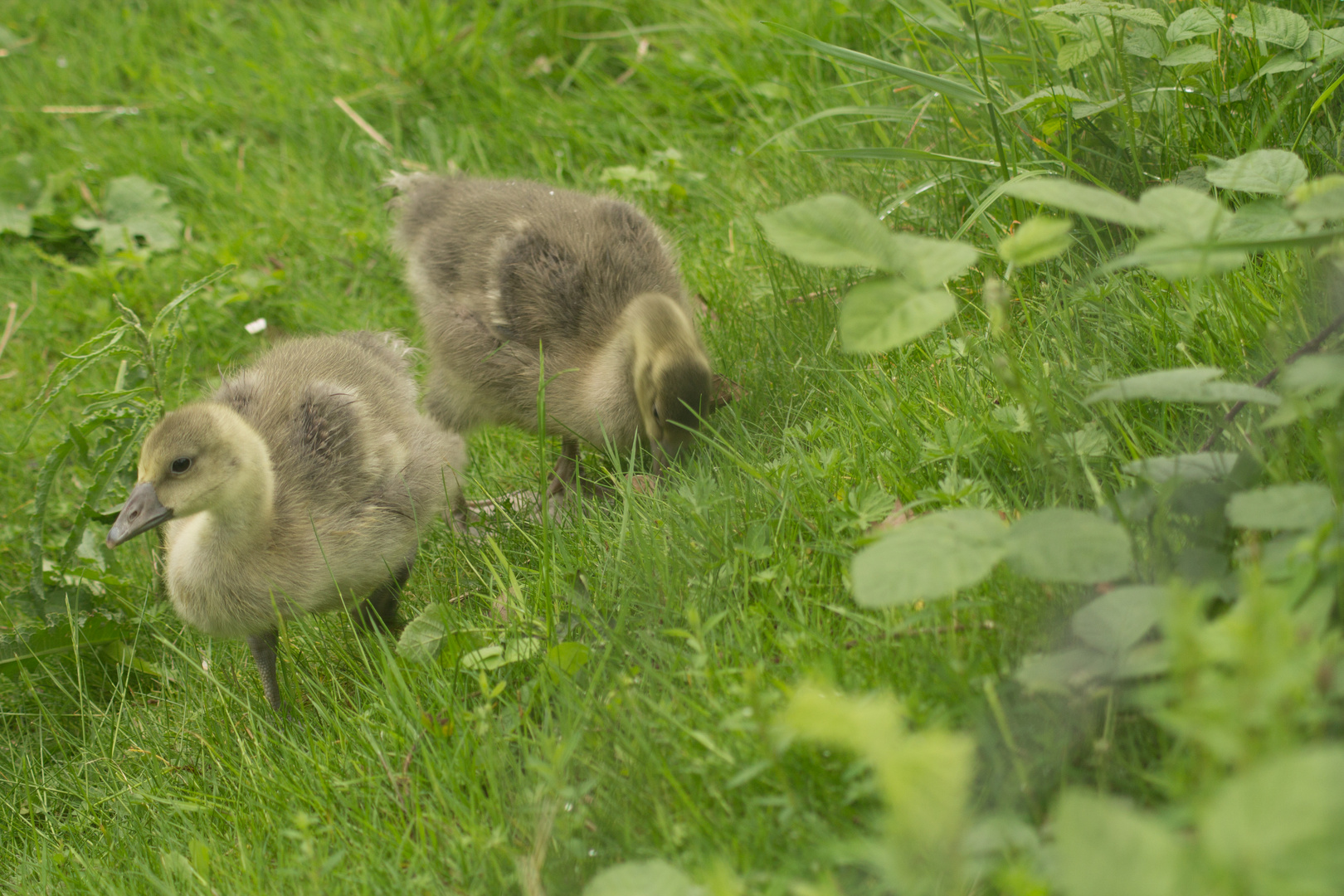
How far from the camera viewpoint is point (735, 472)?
3.12 metres

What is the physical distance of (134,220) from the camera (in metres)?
6.07

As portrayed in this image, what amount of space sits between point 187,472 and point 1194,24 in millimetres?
3170

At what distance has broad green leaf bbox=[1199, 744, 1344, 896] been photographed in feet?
3.53

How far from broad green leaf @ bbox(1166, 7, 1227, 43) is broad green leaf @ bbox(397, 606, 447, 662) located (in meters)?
2.61

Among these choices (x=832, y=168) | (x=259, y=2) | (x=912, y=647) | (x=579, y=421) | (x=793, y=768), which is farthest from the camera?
(x=259, y=2)

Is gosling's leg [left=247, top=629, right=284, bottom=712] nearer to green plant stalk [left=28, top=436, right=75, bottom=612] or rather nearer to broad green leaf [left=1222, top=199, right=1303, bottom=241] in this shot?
green plant stalk [left=28, top=436, right=75, bottom=612]

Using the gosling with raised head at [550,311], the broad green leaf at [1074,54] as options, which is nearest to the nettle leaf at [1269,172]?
the broad green leaf at [1074,54]

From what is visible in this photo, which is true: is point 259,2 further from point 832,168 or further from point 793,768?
point 793,768

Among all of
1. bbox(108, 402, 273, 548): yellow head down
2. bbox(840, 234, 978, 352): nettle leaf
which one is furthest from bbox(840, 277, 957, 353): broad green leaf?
bbox(108, 402, 273, 548): yellow head down

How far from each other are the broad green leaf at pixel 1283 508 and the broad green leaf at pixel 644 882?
1039 millimetres

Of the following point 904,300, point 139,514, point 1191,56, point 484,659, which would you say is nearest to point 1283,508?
point 904,300

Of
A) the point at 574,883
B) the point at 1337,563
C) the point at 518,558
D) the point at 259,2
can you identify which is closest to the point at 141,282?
the point at 259,2

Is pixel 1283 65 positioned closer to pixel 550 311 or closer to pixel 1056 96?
pixel 1056 96

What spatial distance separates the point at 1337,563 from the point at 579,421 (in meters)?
3.00
